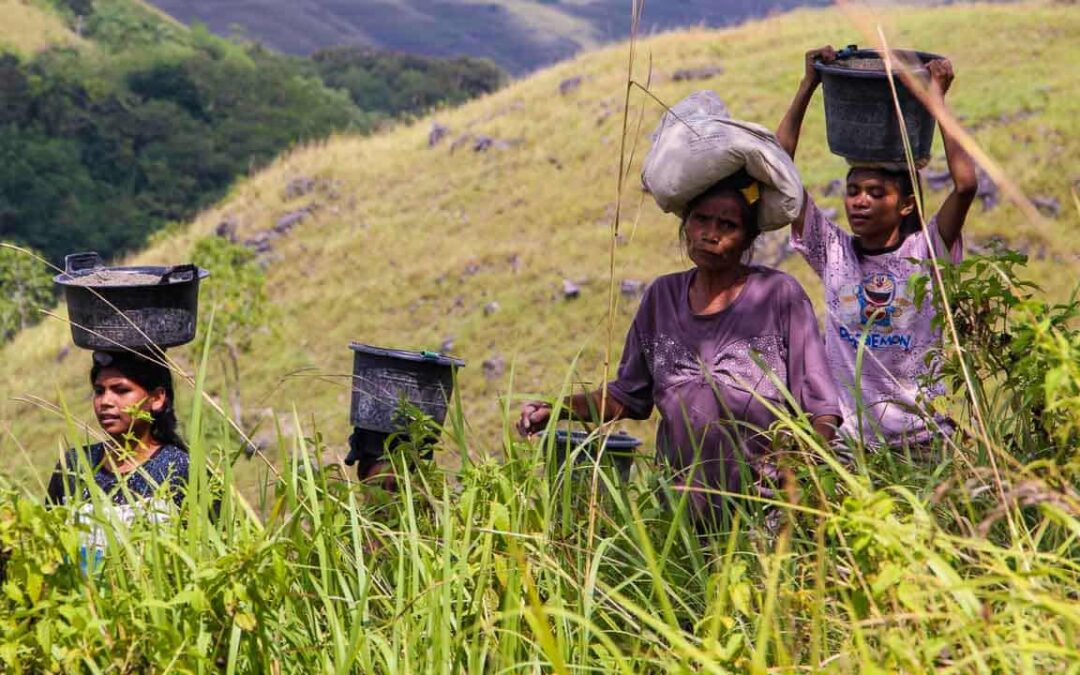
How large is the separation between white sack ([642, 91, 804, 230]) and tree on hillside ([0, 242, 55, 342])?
91.0 ft

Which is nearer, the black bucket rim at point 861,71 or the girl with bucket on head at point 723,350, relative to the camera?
the girl with bucket on head at point 723,350

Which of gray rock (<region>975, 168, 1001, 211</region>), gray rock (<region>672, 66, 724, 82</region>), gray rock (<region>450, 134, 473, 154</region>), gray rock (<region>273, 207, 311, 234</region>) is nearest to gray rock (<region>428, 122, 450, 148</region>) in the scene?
gray rock (<region>450, 134, 473, 154</region>)

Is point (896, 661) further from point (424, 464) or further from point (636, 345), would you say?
point (636, 345)

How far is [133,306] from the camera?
133 inches

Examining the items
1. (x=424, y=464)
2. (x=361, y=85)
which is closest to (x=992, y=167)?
(x=424, y=464)

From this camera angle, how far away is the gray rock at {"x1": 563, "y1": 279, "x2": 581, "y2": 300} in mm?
19969

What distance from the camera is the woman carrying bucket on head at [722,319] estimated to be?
2903 millimetres

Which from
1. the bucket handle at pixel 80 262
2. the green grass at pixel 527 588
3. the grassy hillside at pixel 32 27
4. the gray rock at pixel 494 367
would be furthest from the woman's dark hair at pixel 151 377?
the grassy hillside at pixel 32 27

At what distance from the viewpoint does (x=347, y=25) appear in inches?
6609

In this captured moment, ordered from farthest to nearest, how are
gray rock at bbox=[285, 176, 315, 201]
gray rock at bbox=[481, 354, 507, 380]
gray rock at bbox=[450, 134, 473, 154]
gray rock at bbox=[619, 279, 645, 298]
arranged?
gray rock at bbox=[285, 176, 315, 201] → gray rock at bbox=[450, 134, 473, 154] → gray rock at bbox=[481, 354, 507, 380] → gray rock at bbox=[619, 279, 645, 298]

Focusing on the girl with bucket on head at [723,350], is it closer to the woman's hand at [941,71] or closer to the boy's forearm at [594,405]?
the boy's forearm at [594,405]

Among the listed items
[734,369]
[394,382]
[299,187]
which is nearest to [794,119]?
[734,369]

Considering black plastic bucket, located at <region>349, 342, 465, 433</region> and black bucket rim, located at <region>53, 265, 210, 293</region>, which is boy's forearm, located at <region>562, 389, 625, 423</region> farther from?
black bucket rim, located at <region>53, 265, 210, 293</region>

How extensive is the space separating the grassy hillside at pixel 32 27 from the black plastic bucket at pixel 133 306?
80.3 metres
